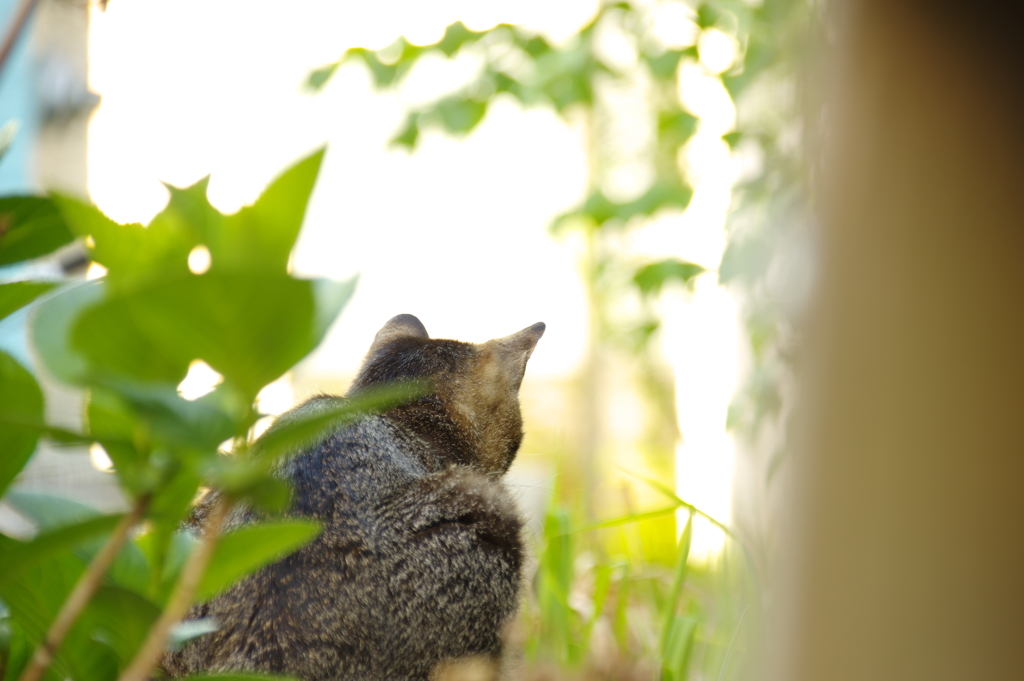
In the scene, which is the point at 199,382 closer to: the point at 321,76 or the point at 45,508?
the point at 45,508

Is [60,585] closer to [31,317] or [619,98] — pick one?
[31,317]

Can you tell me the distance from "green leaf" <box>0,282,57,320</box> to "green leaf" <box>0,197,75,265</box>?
2 cm

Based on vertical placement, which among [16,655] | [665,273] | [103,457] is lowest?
[16,655]

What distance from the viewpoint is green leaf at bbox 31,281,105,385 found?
274 millimetres

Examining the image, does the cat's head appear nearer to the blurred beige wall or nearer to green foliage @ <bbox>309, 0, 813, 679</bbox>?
green foliage @ <bbox>309, 0, 813, 679</bbox>

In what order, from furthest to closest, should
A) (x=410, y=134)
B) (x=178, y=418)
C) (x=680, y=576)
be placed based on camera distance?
(x=410, y=134)
(x=680, y=576)
(x=178, y=418)

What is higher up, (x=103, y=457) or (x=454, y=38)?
(x=454, y=38)

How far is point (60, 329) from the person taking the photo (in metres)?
0.29

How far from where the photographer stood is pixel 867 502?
0.24 metres

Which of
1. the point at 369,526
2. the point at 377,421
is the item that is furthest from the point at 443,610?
the point at 377,421

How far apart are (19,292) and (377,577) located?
0.43m

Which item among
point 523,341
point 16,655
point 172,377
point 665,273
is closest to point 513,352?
point 523,341

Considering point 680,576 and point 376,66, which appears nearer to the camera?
point 680,576

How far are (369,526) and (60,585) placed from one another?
0.39 m
